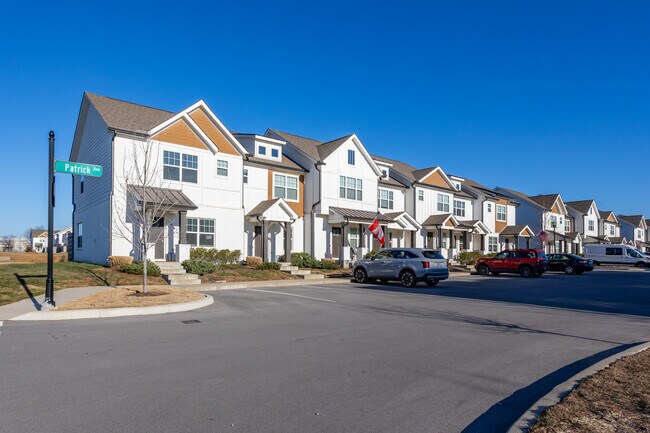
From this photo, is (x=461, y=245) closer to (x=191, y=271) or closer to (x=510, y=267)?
(x=510, y=267)

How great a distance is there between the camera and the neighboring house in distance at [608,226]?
3076 inches

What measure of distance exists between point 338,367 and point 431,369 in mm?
1363

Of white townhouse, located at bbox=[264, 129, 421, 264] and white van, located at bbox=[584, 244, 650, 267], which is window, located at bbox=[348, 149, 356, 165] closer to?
white townhouse, located at bbox=[264, 129, 421, 264]

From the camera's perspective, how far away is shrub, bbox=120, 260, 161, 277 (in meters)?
20.8

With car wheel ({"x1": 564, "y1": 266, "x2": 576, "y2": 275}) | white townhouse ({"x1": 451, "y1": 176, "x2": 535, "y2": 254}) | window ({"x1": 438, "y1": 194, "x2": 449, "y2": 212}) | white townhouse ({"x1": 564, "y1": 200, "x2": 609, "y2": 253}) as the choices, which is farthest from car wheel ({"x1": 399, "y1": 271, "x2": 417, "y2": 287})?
white townhouse ({"x1": 564, "y1": 200, "x2": 609, "y2": 253})

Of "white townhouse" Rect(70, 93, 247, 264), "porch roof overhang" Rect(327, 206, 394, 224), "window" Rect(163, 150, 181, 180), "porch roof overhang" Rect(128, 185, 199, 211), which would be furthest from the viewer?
"porch roof overhang" Rect(327, 206, 394, 224)

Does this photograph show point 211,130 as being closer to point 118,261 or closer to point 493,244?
point 118,261

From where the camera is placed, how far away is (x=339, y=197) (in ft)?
109

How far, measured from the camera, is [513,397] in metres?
5.92

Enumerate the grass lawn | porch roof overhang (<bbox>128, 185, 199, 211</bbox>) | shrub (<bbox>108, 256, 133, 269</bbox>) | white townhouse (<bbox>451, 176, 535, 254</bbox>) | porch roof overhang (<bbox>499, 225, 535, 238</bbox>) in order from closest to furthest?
the grass lawn, shrub (<bbox>108, 256, 133, 269</bbox>), porch roof overhang (<bbox>128, 185, 199, 211</bbox>), white townhouse (<bbox>451, 176, 535, 254</bbox>), porch roof overhang (<bbox>499, 225, 535, 238</bbox>)

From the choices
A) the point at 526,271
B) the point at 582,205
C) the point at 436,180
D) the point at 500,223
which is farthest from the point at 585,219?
the point at 526,271

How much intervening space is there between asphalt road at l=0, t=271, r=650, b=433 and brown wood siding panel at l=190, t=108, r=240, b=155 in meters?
15.3

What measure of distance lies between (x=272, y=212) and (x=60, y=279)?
12.0m

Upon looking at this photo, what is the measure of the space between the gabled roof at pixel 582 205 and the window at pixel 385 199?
146 feet
